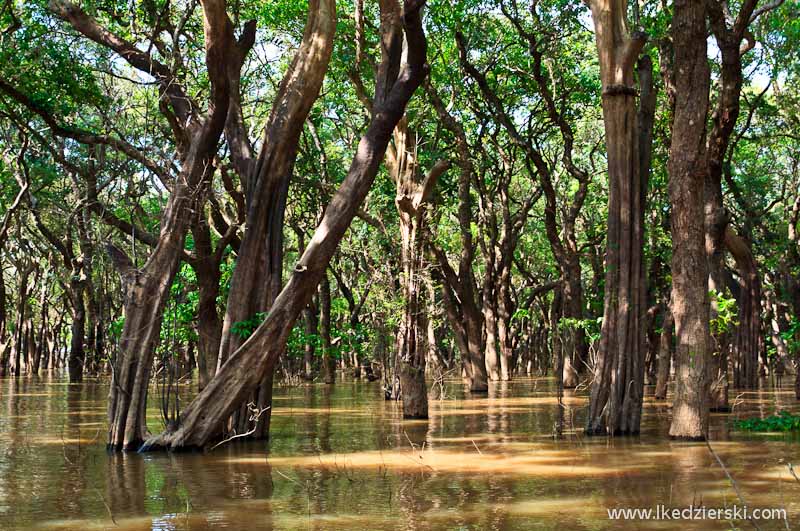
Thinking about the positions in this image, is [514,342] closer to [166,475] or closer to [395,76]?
[395,76]

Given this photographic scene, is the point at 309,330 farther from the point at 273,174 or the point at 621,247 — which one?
the point at 621,247

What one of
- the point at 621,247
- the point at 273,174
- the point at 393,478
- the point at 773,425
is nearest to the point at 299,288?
the point at 273,174

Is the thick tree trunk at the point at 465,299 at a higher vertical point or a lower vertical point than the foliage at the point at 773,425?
higher

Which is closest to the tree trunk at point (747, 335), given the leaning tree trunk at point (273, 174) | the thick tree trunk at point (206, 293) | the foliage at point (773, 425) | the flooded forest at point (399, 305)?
the flooded forest at point (399, 305)

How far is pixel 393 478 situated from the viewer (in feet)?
32.4

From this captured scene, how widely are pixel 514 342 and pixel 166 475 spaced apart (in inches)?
1452

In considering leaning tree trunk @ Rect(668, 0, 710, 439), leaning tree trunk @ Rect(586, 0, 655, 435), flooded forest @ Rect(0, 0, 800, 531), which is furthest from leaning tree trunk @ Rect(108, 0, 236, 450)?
leaning tree trunk @ Rect(668, 0, 710, 439)

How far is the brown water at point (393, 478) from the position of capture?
7.61 metres

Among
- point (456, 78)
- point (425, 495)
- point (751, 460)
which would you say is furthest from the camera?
point (456, 78)

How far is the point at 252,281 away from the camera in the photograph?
13.0 metres

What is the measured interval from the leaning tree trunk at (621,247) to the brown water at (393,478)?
618 mm

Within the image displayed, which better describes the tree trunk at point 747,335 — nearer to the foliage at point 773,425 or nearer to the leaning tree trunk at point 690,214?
the foliage at point 773,425

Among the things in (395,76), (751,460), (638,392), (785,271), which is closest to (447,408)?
(638,392)

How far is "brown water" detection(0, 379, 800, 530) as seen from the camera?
7605 mm
